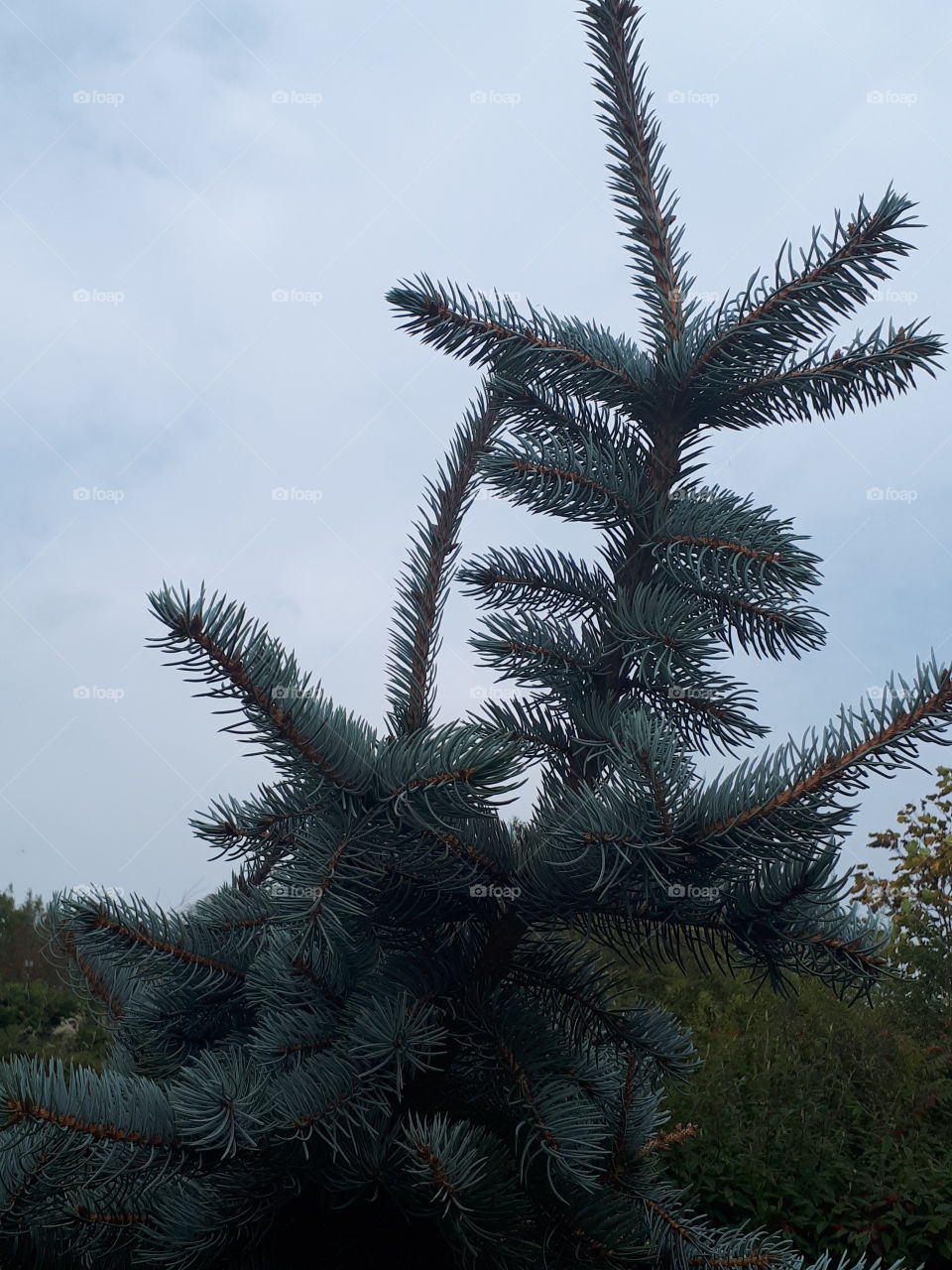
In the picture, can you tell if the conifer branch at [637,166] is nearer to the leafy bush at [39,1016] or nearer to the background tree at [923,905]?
the background tree at [923,905]

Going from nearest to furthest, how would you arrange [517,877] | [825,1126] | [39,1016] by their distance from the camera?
[517,877] → [825,1126] → [39,1016]

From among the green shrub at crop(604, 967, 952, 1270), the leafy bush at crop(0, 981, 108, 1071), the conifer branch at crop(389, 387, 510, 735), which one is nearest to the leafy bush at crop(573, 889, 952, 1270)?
the green shrub at crop(604, 967, 952, 1270)

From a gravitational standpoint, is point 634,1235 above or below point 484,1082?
below

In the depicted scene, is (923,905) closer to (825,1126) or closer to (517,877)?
(825,1126)

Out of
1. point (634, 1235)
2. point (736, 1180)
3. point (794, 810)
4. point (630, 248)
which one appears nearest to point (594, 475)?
point (630, 248)

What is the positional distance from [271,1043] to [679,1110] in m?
3.95

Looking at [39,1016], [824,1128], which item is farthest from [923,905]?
[39,1016]

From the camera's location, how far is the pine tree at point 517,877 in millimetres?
1391

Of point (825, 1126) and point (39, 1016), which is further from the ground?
point (39, 1016)

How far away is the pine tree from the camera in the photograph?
1.39 metres

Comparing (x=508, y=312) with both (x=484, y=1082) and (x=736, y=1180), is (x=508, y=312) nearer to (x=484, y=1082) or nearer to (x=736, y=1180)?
(x=484, y=1082)

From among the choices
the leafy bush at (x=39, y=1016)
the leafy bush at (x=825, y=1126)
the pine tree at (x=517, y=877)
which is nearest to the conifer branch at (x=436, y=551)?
the pine tree at (x=517, y=877)

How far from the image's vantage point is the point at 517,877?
157 centimetres

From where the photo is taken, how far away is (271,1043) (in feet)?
5.27
